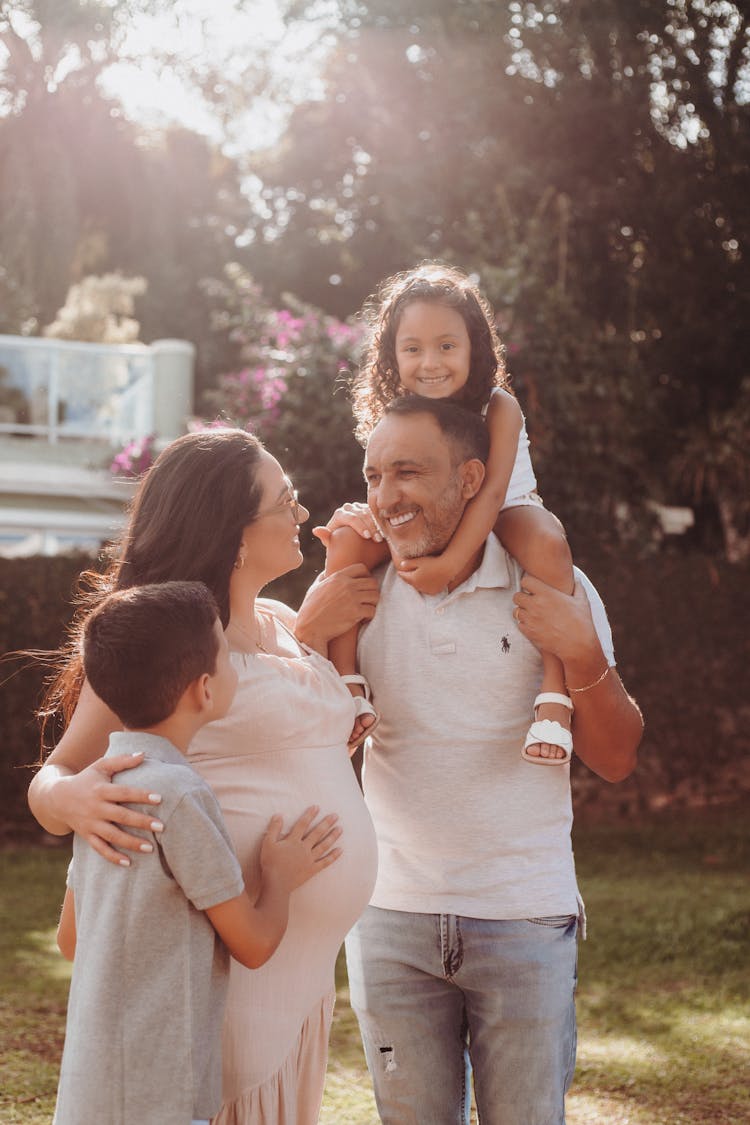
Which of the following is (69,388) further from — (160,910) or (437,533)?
(160,910)

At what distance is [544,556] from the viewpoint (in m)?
2.75

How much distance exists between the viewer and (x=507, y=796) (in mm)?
2521

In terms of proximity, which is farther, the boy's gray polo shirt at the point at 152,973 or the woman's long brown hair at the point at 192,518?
the woman's long brown hair at the point at 192,518

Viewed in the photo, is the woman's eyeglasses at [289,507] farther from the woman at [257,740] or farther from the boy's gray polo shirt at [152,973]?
the boy's gray polo shirt at [152,973]

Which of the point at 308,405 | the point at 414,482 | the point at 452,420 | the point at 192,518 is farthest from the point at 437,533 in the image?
the point at 308,405

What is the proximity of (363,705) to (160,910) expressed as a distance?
656mm

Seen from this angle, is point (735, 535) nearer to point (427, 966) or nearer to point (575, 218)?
point (575, 218)

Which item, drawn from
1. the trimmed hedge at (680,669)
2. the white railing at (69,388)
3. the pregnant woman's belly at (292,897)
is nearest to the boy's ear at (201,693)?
the pregnant woman's belly at (292,897)

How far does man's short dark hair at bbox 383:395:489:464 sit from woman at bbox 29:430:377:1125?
11.9 inches

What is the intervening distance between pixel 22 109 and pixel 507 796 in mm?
21071

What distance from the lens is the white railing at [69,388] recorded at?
53.0 ft

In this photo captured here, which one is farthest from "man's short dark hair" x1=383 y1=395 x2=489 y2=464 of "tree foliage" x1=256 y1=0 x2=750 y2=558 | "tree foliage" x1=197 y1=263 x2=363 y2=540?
"tree foliage" x1=256 y1=0 x2=750 y2=558

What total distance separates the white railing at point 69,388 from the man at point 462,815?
13.7 metres

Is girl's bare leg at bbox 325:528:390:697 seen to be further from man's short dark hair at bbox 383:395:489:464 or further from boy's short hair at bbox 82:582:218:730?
boy's short hair at bbox 82:582:218:730
